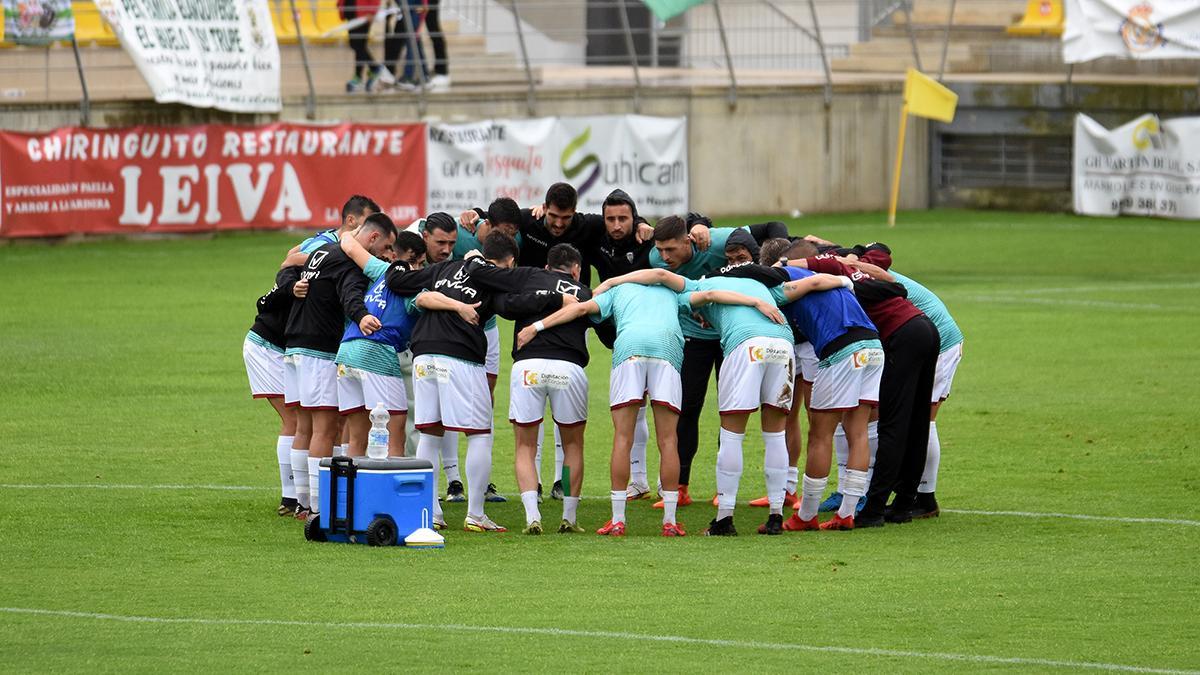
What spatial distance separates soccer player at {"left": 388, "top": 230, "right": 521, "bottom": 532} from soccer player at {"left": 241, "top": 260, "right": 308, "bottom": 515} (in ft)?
3.63

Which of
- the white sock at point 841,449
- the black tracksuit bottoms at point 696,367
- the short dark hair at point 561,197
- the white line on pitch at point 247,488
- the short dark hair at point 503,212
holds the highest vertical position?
the short dark hair at point 561,197

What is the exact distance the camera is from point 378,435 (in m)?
12.3

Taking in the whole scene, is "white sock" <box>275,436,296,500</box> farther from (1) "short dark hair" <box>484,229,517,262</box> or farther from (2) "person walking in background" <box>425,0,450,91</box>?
(2) "person walking in background" <box>425,0,450,91</box>

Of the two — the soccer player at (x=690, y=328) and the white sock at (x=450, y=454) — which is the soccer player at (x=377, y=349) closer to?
the white sock at (x=450, y=454)

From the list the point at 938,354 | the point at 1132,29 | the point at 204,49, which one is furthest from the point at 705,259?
the point at 1132,29

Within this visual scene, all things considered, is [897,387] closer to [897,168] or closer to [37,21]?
[37,21]

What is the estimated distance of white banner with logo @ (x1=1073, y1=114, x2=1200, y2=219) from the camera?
34.8 m

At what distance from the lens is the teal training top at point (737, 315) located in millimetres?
12133

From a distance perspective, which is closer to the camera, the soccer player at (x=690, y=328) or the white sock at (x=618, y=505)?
the white sock at (x=618, y=505)

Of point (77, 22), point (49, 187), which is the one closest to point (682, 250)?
point (49, 187)

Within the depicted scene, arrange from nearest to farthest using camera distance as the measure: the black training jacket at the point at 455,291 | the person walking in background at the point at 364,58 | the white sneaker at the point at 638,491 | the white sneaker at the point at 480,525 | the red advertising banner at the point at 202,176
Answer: the black training jacket at the point at 455,291 → the white sneaker at the point at 480,525 → the white sneaker at the point at 638,491 → the red advertising banner at the point at 202,176 → the person walking in background at the point at 364,58

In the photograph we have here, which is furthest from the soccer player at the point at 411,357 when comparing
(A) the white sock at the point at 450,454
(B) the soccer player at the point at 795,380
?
(B) the soccer player at the point at 795,380

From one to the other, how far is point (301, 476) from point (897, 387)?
4.23 m

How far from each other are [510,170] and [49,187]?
8.21 m
